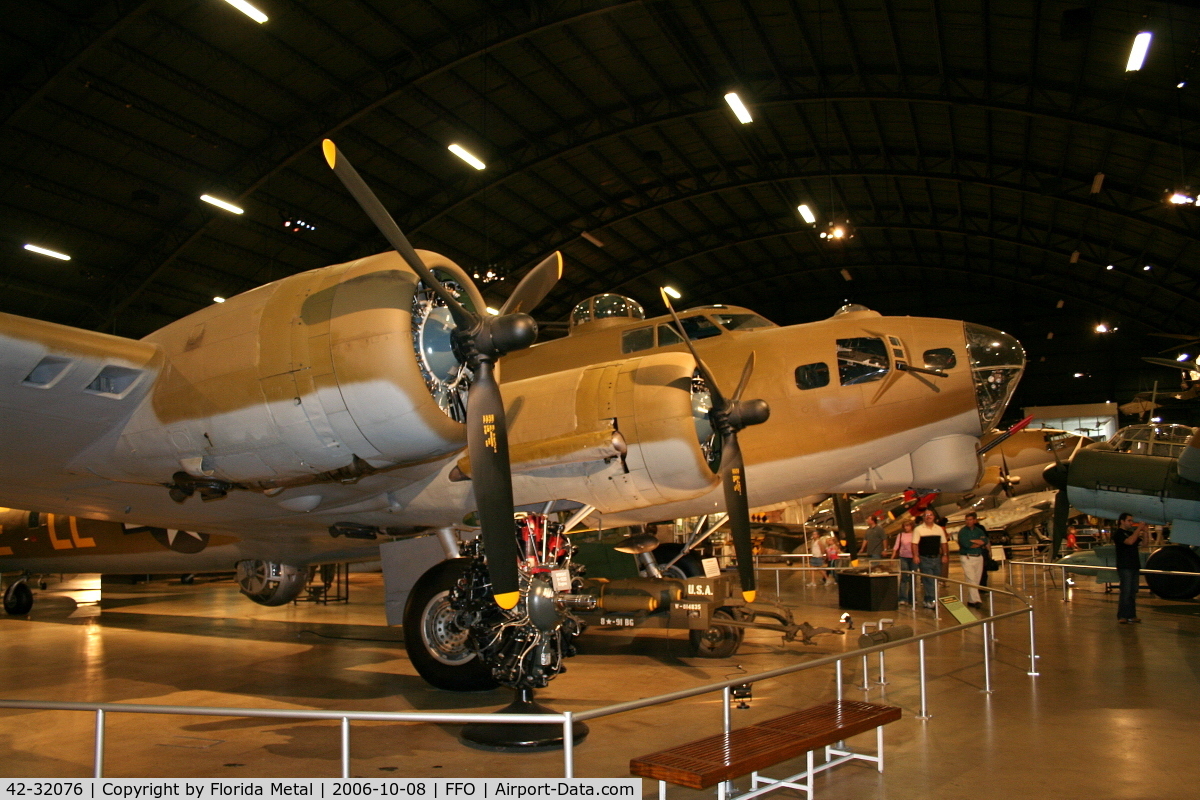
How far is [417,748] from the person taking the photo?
577 centimetres

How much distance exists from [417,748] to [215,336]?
12.1ft

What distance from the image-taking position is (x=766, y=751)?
421 centimetres

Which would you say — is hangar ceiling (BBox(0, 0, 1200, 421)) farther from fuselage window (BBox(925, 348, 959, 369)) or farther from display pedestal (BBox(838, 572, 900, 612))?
display pedestal (BBox(838, 572, 900, 612))

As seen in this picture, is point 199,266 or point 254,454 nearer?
point 254,454

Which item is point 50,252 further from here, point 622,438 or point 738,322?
point 622,438

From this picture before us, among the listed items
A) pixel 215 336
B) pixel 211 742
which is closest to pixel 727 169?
pixel 215 336

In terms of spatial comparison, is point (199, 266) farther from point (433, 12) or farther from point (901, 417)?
point (901, 417)

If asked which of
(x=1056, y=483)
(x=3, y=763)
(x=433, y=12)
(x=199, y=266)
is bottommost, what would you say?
(x=3, y=763)

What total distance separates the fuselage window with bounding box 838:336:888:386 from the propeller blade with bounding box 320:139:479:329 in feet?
18.0

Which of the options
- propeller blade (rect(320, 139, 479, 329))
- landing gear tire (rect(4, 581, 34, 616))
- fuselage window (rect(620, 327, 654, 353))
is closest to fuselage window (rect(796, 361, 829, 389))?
fuselage window (rect(620, 327, 654, 353))

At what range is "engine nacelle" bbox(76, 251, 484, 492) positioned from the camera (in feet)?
20.6

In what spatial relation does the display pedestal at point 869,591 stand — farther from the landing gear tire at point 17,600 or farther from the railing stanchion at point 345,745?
the landing gear tire at point 17,600

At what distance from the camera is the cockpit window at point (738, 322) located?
1118cm
